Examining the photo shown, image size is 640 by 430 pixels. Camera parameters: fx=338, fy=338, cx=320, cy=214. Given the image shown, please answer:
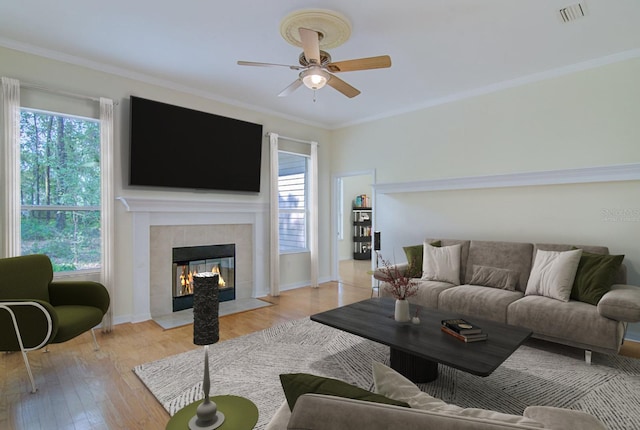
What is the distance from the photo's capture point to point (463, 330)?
2402mm

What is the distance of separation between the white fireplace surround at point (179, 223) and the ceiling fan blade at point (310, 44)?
8.64 feet

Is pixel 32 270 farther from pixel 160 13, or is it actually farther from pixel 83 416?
pixel 160 13

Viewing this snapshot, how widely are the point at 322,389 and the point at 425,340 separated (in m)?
1.68

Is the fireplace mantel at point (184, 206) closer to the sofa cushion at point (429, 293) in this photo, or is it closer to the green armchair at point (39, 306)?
the green armchair at point (39, 306)

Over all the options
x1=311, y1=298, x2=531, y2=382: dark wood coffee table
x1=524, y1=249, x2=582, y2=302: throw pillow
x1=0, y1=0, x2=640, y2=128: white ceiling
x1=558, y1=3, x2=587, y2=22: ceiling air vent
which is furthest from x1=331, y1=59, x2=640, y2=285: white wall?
x1=311, y1=298, x2=531, y2=382: dark wood coffee table

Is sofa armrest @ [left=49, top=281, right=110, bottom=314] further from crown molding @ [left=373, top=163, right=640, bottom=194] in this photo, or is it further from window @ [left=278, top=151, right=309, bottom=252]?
crown molding @ [left=373, top=163, right=640, bottom=194]

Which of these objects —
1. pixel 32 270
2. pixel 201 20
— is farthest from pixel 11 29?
pixel 32 270

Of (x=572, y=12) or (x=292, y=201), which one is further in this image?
(x=292, y=201)

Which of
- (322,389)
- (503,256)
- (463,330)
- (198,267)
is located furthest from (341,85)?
(198,267)

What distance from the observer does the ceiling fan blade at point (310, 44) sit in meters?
2.47

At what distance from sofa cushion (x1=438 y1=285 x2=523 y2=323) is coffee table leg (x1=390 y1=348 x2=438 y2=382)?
1168mm

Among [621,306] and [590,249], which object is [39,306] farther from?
[590,249]

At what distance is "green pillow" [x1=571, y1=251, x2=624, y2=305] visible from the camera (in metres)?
3.12

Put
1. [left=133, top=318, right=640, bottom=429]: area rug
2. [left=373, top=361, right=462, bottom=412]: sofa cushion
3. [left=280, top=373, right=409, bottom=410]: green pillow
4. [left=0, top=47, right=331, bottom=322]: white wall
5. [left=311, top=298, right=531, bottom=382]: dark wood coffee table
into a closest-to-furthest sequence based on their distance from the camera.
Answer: [left=280, top=373, right=409, bottom=410]: green pillow
[left=373, top=361, right=462, bottom=412]: sofa cushion
[left=311, top=298, right=531, bottom=382]: dark wood coffee table
[left=133, top=318, right=640, bottom=429]: area rug
[left=0, top=47, right=331, bottom=322]: white wall
